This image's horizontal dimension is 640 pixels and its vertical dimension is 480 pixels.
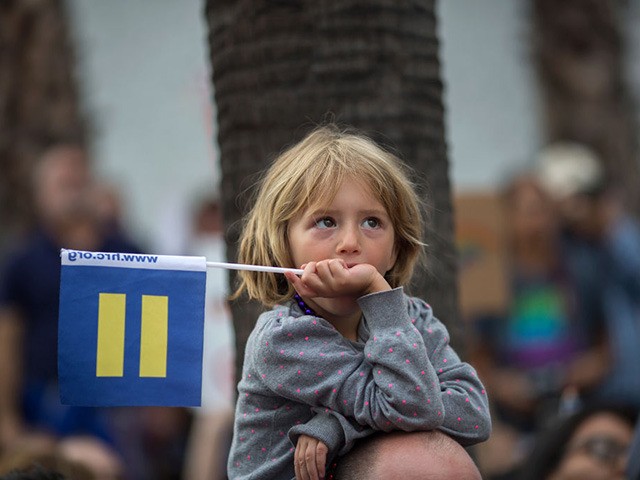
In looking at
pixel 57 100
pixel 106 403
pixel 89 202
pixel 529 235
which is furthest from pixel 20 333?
pixel 57 100

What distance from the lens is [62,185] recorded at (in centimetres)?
729

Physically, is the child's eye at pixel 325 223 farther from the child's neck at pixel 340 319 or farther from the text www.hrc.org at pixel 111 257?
the text www.hrc.org at pixel 111 257

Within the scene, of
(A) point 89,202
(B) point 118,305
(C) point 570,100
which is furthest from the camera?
(C) point 570,100

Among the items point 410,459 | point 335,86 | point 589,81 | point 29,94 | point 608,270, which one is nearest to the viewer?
point 410,459

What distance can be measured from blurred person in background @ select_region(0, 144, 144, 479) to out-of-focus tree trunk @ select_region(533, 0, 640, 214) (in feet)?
21.3

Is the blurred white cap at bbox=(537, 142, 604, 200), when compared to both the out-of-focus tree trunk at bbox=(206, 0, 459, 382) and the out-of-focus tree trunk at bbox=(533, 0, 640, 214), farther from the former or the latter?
the out-of-focus tree trunk at bbox=(206, 0, 459, 382)

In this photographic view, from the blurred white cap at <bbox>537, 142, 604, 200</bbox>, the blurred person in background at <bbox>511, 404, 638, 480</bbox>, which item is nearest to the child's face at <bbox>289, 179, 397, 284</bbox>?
the blurred person in background at <bbox>511, 404, 638, 480</bbox>

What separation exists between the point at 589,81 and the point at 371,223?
10.6 metres

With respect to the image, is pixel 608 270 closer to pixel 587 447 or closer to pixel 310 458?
pixel 587 447

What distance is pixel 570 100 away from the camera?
12.8 meters

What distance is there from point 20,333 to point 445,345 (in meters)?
4.29

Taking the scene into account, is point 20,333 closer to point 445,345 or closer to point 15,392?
point 15,392

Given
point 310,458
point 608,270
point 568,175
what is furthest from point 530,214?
point 310,458

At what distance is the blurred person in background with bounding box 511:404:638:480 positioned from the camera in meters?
4.40
